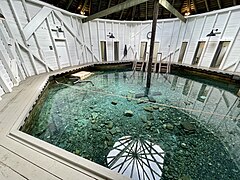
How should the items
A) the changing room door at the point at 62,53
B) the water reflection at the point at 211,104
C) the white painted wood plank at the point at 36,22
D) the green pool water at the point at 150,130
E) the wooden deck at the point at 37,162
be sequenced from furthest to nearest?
the changing room door at the point at 62,53
the white painted wood plank at the point at 36,22
the water reflection at the point at 211,104
the green pool water at the point at 150,130
the wooden deck at the point at 37,162

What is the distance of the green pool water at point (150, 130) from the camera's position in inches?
85.1

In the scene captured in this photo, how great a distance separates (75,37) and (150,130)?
7.81 meters

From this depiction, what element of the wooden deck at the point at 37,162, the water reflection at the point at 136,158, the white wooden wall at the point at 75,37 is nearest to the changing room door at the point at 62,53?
the white wooden wall at the point at 75,37

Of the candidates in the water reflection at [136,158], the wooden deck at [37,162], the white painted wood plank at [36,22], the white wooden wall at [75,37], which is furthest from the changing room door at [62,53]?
the water reflection at [136,158]

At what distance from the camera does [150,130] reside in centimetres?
305

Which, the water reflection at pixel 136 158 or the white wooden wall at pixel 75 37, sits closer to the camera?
the water reflection at pixel 136 158

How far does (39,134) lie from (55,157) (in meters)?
1.60

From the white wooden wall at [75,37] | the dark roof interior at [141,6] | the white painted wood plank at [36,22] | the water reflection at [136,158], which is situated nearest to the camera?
the water reflection at [136,158]

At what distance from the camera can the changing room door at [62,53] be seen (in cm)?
709

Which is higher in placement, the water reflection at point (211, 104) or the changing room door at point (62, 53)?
the changing room door at point (62, 53)

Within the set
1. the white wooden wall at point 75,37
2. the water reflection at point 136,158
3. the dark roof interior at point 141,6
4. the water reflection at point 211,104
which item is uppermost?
the dark roof interior at point 141,6

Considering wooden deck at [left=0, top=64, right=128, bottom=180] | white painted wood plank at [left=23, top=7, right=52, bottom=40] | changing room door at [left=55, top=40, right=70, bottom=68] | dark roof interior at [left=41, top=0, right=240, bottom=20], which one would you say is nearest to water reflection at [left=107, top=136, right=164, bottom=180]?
wooden deck at [left=0, top=64, right=128, bottom=180]

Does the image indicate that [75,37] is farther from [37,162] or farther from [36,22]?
[37,162]

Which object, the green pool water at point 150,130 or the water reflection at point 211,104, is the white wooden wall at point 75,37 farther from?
the water reflection at point 211,104
